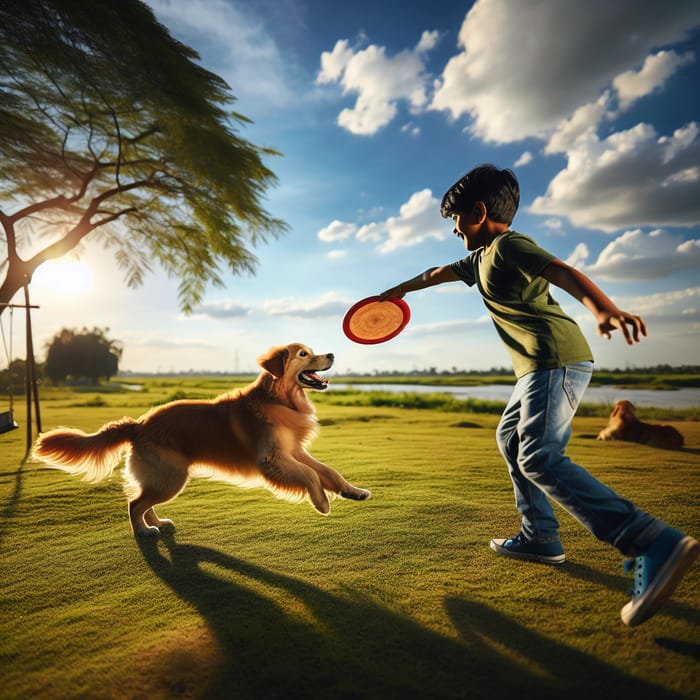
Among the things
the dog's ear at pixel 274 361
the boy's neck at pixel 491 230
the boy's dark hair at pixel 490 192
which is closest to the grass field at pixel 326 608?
the dog's ear at pixel 274 361

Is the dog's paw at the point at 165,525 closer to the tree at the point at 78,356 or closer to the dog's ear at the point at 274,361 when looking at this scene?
the dog's ear at the point at 274,361

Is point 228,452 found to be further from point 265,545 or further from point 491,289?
point 491,289

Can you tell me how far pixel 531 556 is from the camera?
272 centimetres

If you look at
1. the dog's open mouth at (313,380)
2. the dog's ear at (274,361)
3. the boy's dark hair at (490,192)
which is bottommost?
the dog's open mouth at (313,380)

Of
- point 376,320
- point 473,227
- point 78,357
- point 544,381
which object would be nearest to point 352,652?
point 544,381

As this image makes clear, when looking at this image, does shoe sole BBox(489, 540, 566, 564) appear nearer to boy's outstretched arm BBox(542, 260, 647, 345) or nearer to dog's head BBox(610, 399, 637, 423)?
boy's outstretched arm BBox(542, 260, 647, 345)

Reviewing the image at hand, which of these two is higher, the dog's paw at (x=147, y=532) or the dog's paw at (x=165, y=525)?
the dog's paw at (x=147, y=532)

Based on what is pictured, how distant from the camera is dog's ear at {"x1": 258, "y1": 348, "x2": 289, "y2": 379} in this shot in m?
3.27

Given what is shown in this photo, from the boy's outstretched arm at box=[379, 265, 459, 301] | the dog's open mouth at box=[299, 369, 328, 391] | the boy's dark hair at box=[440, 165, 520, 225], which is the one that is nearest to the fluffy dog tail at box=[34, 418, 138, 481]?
the dog's open mouth at box=[299, 369, 328, 391]

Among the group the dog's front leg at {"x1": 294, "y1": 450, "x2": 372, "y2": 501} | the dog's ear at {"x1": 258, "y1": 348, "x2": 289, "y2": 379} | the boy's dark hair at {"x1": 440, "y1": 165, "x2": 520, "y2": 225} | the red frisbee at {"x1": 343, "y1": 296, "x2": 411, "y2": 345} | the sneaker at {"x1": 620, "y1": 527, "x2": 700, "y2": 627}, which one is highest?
the boy's dark hair at {"x1": 440, "y1": 165, "x2": 520, "y2": 225}

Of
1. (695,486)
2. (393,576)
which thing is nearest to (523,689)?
(393,576)

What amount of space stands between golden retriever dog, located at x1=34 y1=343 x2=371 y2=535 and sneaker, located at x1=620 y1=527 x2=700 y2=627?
174 centimetres

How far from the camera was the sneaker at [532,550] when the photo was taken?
2.69 m

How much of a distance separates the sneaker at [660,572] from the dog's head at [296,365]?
6.97ft
